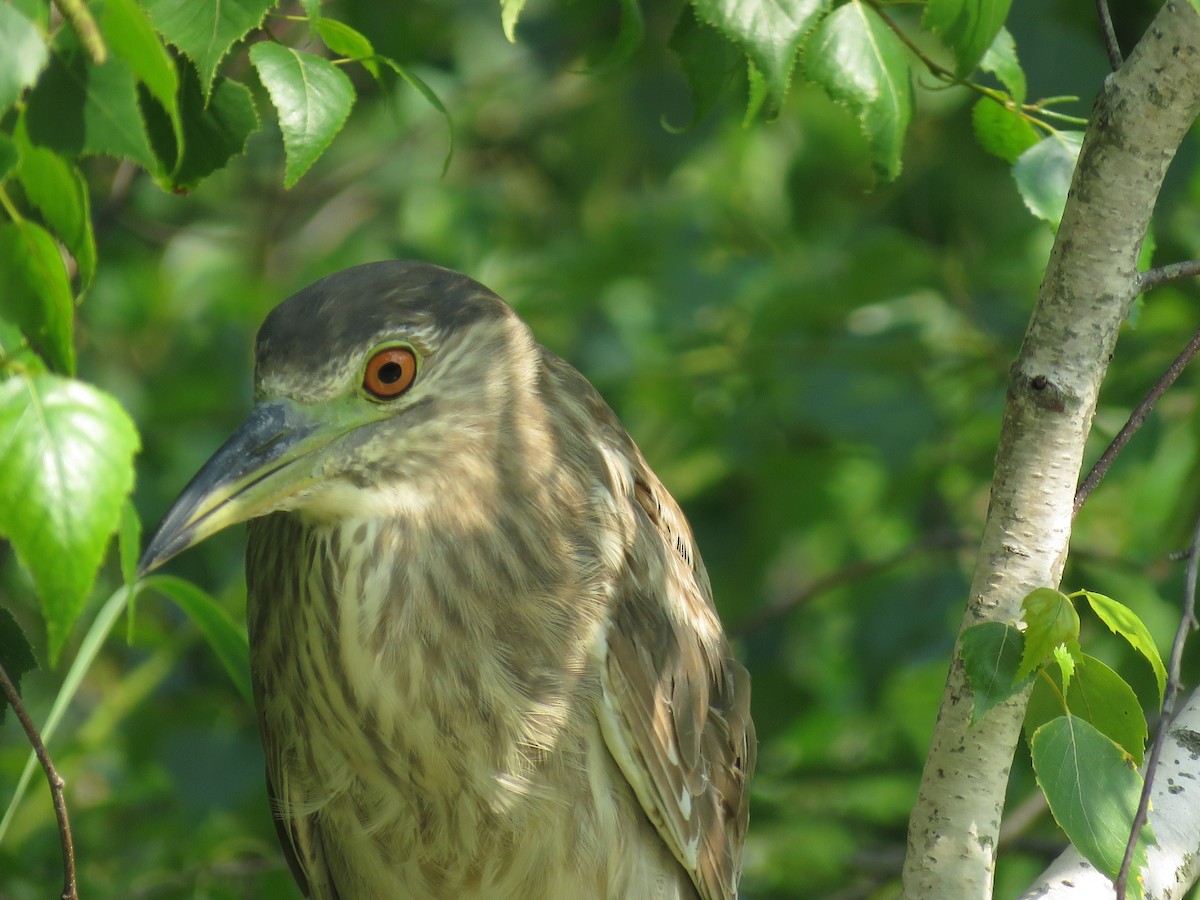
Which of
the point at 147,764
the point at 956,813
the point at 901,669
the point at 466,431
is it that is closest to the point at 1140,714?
the point at 956,813

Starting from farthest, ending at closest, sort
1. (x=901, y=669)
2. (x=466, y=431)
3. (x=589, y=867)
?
(x=901, y=669) < (x=589, y=867) < (x=466, y=431)

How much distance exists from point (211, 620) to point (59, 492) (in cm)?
116

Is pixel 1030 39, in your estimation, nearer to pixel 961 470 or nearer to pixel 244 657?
pixel 961 470

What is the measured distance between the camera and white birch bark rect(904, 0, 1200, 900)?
177 centimetres

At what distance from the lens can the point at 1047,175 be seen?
6.57ft

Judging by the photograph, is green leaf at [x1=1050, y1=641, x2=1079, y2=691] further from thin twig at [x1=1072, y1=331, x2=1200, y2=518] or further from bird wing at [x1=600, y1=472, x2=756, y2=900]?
bird wing at [x1=600, y1=472, x2=756, y2=900]

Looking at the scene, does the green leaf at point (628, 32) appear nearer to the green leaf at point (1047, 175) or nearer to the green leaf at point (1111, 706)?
the green leaf at point (1047, 175)

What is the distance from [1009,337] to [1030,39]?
2.89 feet

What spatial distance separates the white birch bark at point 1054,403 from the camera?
177cm

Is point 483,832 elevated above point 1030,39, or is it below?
below

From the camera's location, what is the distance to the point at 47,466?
1.25m

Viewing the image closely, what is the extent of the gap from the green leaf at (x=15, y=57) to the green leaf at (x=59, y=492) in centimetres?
28

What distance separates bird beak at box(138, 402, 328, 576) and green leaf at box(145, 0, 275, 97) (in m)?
0.70

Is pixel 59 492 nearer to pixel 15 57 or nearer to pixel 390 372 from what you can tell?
pixel 15 57
